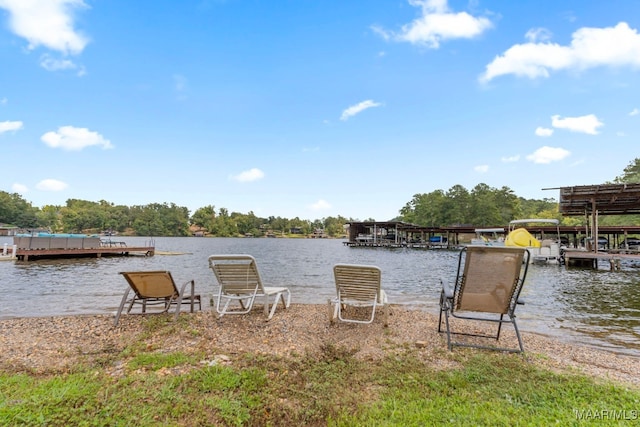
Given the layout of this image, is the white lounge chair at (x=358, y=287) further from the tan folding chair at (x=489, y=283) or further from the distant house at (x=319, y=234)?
the distant house at (x=319, y=234)

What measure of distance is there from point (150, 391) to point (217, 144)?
30.4 metres

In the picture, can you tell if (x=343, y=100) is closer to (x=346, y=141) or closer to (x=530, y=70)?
(x=346, y=141)

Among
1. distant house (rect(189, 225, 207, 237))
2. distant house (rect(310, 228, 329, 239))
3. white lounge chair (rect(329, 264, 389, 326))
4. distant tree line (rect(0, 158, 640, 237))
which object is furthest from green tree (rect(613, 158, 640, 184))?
distant house (rect(189, 225, 207, 237))

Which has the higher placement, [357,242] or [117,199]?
[117,199]

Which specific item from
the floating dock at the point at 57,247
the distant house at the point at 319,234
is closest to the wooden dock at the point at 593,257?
the floating dock at the point at 57,247

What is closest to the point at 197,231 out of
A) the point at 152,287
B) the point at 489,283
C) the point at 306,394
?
the point at 152,287

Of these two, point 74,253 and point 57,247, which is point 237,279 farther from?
point 74,253

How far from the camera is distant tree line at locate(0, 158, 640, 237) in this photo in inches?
2608

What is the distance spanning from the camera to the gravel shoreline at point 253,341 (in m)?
3.42

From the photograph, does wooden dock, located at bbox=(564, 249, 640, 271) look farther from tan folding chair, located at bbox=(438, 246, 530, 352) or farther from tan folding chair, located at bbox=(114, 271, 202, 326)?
tan folding chair, located at bbox=(114, 271, 202, 326)

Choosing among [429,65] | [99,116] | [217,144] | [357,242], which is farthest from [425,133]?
[357,242]

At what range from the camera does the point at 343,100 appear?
73.6 ft

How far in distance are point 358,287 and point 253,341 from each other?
1.71 metres

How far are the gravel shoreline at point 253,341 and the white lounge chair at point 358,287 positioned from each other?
31 cm
